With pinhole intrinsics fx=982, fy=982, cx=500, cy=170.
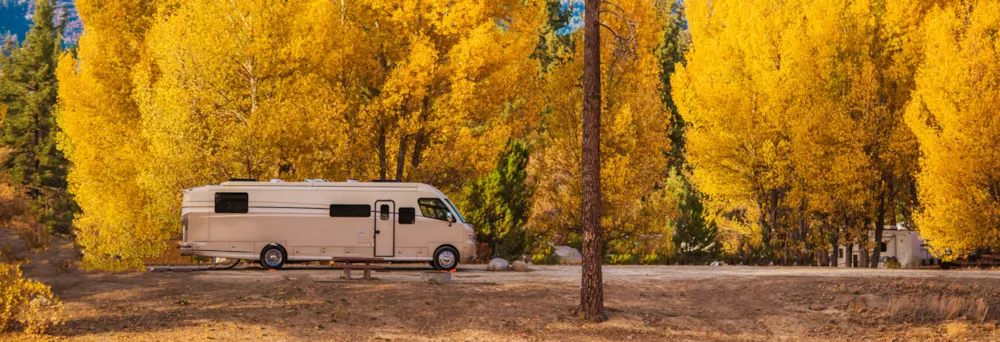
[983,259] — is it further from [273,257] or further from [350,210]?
[273,257]

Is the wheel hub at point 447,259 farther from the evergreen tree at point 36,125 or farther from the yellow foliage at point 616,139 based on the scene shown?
the evergreen tree at point 36,125

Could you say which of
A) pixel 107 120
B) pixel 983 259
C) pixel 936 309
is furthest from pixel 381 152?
pixel 983 259

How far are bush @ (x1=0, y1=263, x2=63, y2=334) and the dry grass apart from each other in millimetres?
16367

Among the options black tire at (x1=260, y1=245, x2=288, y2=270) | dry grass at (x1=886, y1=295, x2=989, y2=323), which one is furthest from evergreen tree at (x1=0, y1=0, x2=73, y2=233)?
dry grass at (x1=886, y1=295, x2=989, y2=323)

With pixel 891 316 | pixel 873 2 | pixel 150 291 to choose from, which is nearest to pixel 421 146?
pixel 150 291

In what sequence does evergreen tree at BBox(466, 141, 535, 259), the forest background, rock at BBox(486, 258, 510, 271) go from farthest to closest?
1. evergreen tree at BBox(466, 141, 535, 259)
2. the forest background
3. rock at BBox(486, 258, 510, 271)

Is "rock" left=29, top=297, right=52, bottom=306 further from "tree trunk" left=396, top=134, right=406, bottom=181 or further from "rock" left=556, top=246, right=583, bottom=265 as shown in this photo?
"rock" left=556, top=246, right=583, bottom=265

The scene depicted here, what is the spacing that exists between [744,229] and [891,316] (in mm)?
17674

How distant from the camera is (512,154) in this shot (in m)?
35.2

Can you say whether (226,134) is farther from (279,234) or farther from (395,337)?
(395,337)

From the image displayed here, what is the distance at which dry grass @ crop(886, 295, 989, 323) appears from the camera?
67.6 feet

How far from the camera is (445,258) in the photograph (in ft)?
81.9

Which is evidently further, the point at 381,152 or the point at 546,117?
the point at 546,117

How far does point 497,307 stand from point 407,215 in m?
5.32
